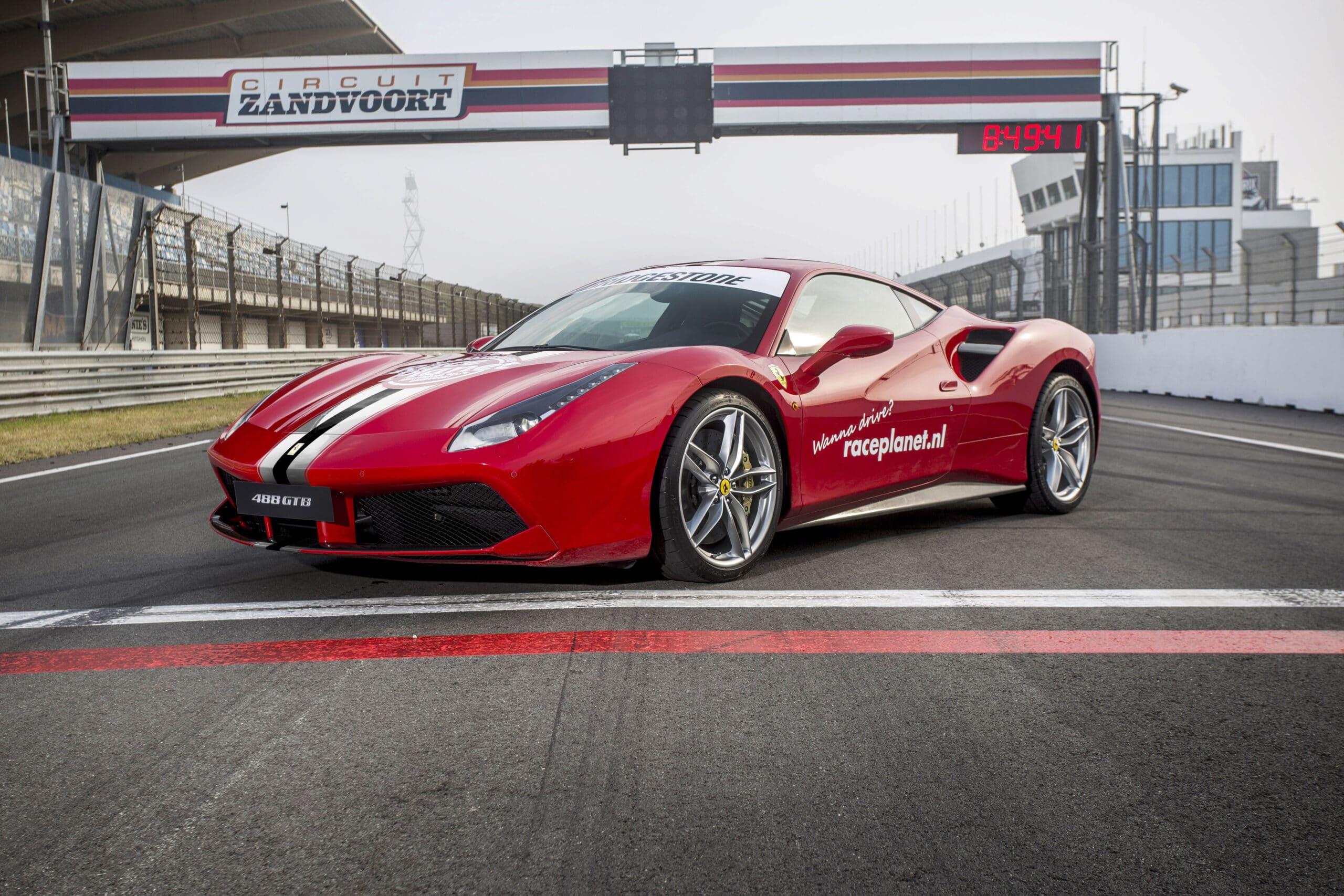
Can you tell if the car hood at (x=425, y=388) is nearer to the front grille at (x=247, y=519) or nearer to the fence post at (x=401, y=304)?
the front grille at (x=247, y=519)

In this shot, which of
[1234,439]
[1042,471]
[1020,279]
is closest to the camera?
[1042,471]

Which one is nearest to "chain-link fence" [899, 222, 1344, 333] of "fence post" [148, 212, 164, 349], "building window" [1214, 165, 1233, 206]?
"fence post" [148, 212, 164, 349]

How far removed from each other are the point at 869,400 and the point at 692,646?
1577 mm

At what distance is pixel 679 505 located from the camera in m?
3.39

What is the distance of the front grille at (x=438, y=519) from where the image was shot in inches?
122

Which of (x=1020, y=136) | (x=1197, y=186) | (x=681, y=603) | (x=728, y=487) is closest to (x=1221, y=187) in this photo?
(x=1197, y=186)

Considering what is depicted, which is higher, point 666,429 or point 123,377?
point 123,377

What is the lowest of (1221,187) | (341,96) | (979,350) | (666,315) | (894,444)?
(894,444)

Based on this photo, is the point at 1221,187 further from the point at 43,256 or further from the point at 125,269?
the point at 43,256

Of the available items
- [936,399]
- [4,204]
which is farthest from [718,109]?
[936,399]

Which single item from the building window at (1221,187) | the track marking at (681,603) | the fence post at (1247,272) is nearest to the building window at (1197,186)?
the building window at (1221,187)

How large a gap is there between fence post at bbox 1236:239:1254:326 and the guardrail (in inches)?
700

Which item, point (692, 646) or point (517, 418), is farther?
point (517, 418)

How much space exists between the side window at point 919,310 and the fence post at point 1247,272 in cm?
1907
